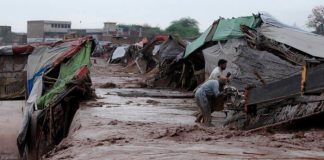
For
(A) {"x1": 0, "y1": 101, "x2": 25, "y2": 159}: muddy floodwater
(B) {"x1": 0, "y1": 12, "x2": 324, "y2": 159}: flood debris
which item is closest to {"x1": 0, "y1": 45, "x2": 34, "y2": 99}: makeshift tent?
(B) {"x1": 0, "y1": 12, "x2": 324, "y2": 159}: flood debris

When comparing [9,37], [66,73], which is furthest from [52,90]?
[9,37]

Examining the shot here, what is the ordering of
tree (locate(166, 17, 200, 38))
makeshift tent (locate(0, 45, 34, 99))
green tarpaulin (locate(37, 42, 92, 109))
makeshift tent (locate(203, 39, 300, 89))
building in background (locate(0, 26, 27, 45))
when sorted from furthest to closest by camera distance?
1. building in background (locate(0, 26, 27, 45))
2. tree (locate(166, 17, 200, 38))
3. makeshift tent (locate(0, 45, 34, 99))
4. green tarpaulin (locate(37, 42, 92, 109))
5. makeshift tent (locate(203, 39, 300, 89))

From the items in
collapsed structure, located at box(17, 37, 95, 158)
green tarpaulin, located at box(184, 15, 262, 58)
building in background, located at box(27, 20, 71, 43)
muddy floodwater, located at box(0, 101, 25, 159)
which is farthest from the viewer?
building in background, located at box(27, 20, 71, 43)

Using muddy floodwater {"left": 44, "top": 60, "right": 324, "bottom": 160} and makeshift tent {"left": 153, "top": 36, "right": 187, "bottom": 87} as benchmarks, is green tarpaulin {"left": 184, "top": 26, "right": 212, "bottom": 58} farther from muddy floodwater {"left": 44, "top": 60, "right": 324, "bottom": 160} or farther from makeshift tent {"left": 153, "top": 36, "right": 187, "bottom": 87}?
muddy floodwater {"left": 44, "top": 60, "right": 324, "bottom": 160}

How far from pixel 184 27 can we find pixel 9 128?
159 feet

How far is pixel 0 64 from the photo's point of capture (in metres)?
17.6

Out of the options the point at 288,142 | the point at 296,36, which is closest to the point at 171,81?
the point at 296,36

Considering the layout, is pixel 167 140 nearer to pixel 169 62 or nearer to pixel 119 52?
pixel 169 62

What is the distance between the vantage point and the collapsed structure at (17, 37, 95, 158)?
1225 cm

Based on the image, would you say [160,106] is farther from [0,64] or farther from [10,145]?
[0,64]

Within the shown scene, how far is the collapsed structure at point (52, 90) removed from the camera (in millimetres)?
12250

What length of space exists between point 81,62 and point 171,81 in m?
6.94

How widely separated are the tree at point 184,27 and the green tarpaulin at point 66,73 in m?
43.4

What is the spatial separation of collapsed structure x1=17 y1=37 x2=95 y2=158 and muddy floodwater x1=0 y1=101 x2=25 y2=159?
188cm
